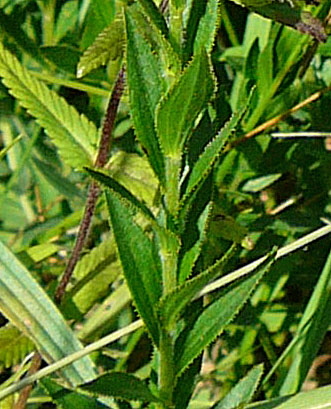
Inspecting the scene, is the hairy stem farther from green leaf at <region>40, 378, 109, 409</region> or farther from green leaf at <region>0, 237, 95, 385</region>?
green leaf at <region>40, 378, 109, 409</region>

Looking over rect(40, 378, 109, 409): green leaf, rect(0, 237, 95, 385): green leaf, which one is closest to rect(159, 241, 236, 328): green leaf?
rect(40, 378, 109, 409): green leaf

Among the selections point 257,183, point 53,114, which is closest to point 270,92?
point 257,183

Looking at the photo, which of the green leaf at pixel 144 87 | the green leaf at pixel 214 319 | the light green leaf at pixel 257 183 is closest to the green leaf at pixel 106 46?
the green leaf at pixel 144 87

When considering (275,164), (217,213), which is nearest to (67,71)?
(275,164)

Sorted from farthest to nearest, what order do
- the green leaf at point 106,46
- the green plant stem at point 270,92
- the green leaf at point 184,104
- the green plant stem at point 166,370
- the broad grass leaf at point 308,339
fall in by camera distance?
the green plant stem at point 270,92, the broad grass leaf at point 308,339, the green leaf at point 106,46, the green plant stem at point 166,370, the green leaf at point 184,104

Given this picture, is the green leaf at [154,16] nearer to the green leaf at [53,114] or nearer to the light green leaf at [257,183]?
the green leaf at [53,114]

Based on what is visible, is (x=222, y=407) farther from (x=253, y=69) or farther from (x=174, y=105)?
(x=253, y=69)
